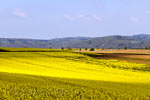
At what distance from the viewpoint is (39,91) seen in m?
15.2

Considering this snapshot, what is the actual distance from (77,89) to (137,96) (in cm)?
421

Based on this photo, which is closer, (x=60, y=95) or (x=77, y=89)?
(x=60, y=95)

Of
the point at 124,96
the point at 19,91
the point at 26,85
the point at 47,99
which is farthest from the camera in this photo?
the point at 26,85

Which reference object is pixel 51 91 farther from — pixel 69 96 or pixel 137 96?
pixel 137 96

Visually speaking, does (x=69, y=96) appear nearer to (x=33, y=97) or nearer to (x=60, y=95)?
(x=60, y=95)

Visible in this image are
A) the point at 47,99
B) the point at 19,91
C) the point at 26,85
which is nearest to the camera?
the point at 47,99

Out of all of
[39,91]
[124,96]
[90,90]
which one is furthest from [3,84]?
[124,96]

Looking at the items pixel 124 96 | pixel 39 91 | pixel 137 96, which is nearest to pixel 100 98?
pixel 124 96

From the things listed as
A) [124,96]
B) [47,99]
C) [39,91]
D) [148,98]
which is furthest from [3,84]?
[148,98]

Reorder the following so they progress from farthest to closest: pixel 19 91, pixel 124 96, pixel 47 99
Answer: pixel 124 96 < pixel 19 91 < pixel 47 99

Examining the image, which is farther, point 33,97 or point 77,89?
point 77,89

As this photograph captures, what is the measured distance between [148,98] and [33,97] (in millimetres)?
7598

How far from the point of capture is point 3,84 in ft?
52.6

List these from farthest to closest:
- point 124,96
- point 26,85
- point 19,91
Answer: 1. point 26,85
2. point 124,96
3. point 19,91
